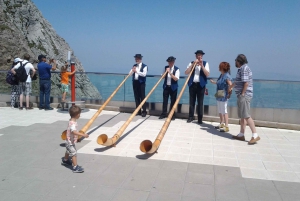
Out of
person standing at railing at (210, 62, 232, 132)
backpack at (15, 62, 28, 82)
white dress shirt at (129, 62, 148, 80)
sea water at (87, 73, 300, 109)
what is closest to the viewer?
person standing at railing at (210, 62, 232, 132)

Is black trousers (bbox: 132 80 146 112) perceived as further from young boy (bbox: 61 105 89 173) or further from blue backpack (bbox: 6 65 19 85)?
young boy (bbox: 61 105 89 173)

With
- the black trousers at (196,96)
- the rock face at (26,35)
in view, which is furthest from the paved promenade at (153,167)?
the rock face at (26,35)

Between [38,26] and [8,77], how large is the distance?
1277 cm

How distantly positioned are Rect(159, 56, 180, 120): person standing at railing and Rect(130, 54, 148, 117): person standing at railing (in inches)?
26.2

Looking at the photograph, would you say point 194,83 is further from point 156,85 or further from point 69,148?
point 69,148

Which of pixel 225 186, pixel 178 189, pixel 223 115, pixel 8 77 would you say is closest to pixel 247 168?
pixel 225 186

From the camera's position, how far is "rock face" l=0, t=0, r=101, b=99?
17.4 m

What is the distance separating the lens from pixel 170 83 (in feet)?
28.3

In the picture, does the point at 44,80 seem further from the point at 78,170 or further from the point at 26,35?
the point at 26,35

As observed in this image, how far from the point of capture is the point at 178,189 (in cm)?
409

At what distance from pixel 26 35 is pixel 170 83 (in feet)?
50.7

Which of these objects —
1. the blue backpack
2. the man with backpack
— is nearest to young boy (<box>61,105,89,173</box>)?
the man with backpack

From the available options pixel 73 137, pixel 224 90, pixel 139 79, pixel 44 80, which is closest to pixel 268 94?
pixel 224 90

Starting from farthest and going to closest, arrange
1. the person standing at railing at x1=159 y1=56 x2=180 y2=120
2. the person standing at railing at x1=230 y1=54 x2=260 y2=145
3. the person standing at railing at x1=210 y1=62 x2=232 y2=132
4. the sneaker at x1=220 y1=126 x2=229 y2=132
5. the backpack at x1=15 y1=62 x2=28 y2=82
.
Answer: the backpack at x1=15 y1=62 x2=28 y2=82 < the person standing at railing at x1=159 y1=56 x2=180 y2=120 < the sneaker at x1=220 y1=126 x2=229 y2=132 < the person standing at railing at x1=210 y1=62 x2=232 y2=132 < the person standing at railing at x1=230 y1=54 x2=260 y2=145
